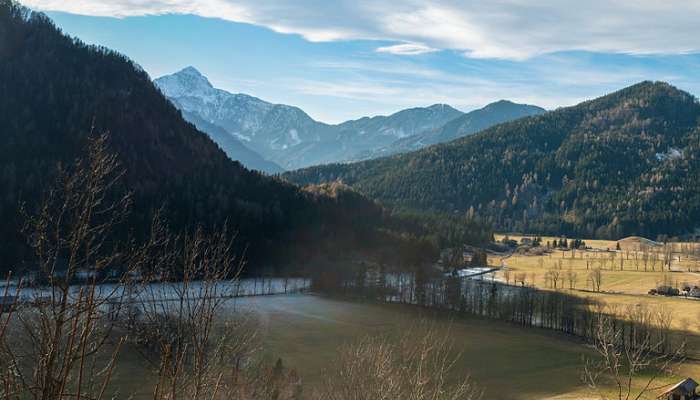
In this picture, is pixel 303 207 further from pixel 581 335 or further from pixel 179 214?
pixel 581 335

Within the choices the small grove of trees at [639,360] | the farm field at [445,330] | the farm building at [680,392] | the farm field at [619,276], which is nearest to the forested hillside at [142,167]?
the farm field at [619,276]

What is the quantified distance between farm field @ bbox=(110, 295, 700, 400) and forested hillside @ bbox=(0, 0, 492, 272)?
153 ft

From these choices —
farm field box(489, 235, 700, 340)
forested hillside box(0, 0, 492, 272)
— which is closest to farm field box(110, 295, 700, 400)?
farm field box(489, 235, 700, 340)

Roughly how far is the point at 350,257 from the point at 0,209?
7942cm

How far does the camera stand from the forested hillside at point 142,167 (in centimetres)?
14238

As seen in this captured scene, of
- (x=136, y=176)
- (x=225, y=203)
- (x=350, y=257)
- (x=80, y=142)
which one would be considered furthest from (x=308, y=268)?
(x=80, y=142)

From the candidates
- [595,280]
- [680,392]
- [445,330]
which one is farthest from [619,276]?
[680,392]

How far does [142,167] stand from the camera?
561ft

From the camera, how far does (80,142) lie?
161 meters

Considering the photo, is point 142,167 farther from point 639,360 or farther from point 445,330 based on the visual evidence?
point 639,360

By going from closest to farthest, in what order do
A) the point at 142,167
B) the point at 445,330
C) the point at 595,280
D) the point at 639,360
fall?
the point at 639,360, the point at 445,330, the point at 595,280, the point at 142,167

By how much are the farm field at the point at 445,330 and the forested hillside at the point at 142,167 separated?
4669cm

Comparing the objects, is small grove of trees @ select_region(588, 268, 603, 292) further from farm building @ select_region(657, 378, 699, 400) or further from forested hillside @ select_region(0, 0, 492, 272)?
farm building @ select_region(657, 378, 699, 400)

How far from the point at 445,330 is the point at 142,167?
119030mm
